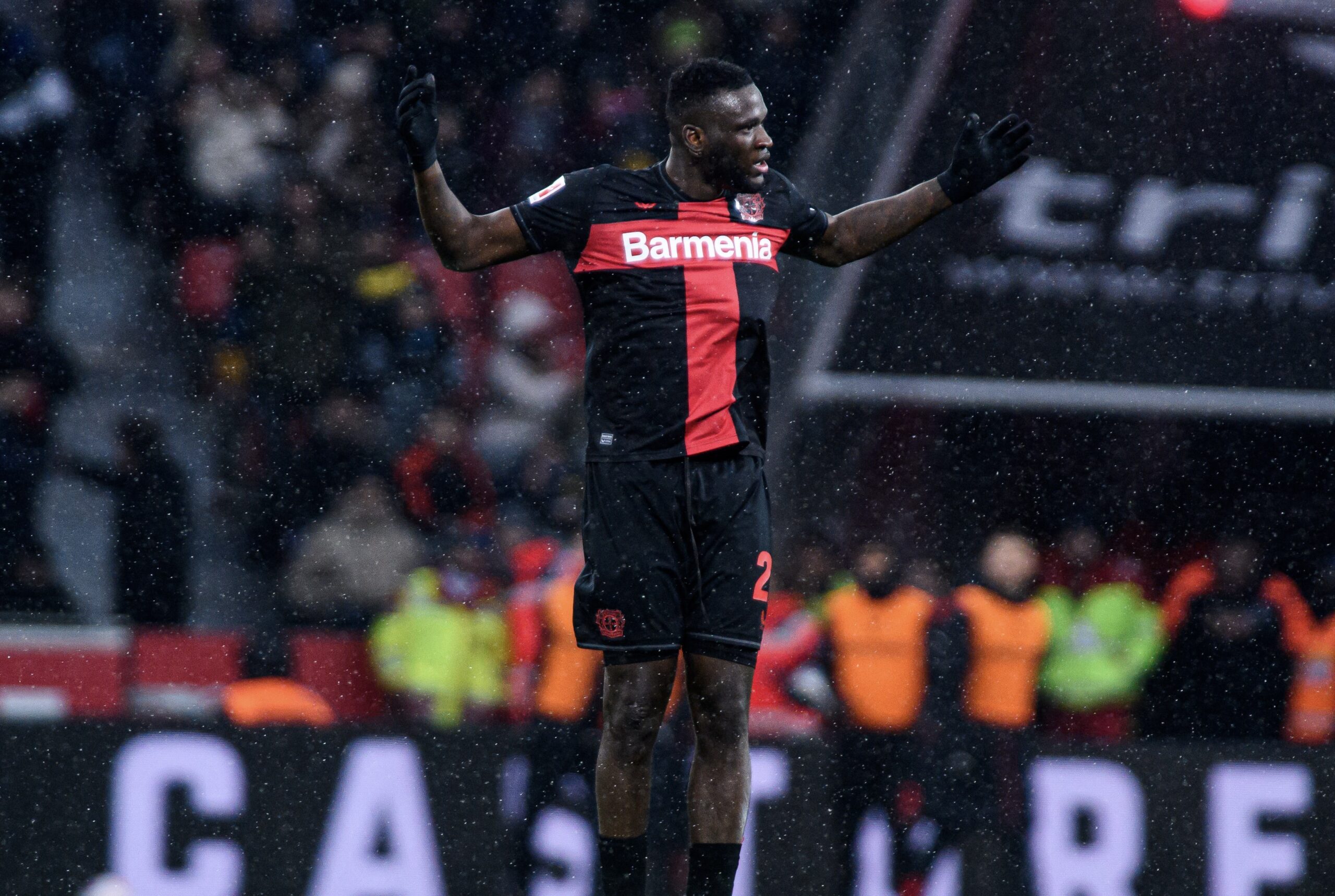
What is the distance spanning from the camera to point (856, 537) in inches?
304

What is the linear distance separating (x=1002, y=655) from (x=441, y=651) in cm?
194

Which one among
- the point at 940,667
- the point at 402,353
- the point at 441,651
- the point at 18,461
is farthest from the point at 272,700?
the point at 940,667

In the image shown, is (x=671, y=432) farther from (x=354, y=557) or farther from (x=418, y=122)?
(x=354, y=557)

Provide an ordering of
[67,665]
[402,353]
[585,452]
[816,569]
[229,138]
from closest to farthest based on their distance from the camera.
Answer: [585,452], [67,665], [816,569], [402,353], [229,138]

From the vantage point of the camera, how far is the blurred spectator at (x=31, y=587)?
21.1ft

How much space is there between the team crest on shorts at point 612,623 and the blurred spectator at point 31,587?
11.9 ft

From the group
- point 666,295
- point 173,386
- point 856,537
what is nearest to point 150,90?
point 173,386

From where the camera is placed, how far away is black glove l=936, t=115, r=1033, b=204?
351 centimetres

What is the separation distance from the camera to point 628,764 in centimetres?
338

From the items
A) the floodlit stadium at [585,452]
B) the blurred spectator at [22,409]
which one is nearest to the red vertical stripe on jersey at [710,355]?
the floodlit stadium at [585,452]

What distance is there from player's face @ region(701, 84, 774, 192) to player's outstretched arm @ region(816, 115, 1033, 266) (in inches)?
10.1

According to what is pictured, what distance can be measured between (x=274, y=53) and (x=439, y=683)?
9.50ft

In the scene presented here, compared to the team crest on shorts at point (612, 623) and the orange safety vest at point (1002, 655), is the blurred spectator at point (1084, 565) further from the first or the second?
the team crest on shorts at point (612, 623)

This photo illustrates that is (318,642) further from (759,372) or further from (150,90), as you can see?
(759,372)
